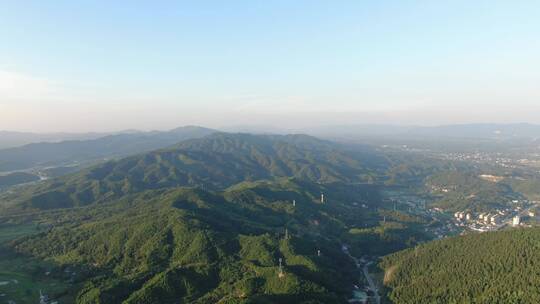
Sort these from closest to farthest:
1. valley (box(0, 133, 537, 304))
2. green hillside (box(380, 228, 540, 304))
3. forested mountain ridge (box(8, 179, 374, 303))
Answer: green hillside (box(380, 228, 540, 304))
forested mountain ridge (box(8, 179, 374, 303))
valley (box(0, 133, 537, 304))

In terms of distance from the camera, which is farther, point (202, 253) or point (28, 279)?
point (202, 253)

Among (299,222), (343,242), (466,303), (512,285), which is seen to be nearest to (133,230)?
(299,222)

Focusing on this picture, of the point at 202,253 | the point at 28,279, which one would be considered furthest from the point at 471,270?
the point at 28,279

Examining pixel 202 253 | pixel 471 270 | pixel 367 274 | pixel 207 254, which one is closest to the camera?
pixel 471 270

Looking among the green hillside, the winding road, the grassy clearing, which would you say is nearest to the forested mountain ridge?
the winding road

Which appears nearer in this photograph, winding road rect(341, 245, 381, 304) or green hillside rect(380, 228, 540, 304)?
green hillside rect(380, 228, 540, 304)

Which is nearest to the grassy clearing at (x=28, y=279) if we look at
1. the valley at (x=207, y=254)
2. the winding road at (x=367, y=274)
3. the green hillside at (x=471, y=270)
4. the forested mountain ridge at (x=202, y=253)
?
the valley at (x=207, y=254)

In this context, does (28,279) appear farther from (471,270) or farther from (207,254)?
(471,270)

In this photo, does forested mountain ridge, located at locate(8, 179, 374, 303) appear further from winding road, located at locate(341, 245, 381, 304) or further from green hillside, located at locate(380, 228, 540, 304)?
green hillside, located at locate(380, 228, 540, 304)

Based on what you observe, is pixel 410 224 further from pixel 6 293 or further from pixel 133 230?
pixel 6 293
